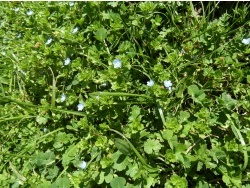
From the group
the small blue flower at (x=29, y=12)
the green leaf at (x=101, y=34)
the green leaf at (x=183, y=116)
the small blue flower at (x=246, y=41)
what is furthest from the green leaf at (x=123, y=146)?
the small blue flower at (x=29, y=12)

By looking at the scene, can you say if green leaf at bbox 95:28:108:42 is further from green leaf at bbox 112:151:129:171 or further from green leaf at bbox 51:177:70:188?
green leaf at bbox 51:177:70:188

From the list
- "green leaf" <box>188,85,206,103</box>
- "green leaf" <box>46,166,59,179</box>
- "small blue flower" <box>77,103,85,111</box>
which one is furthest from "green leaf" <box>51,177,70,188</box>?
"green leaf" <box>188,85,206,103</box>

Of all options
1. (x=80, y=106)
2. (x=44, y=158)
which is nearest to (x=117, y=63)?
(x=80, y=106)

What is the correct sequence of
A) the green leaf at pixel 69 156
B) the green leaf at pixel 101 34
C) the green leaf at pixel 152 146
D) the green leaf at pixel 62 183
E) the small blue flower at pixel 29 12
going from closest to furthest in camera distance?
the green leaf at pixel 152 146, the green leaf at pixel 62 183, the green leaf at pixel 69 156, the green leaf at pixel 101 34, the small blue flower at pixel 29 12

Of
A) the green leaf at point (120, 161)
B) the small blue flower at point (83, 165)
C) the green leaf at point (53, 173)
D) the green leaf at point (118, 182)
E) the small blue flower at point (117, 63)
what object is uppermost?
the small blue flower at point (117, 63)

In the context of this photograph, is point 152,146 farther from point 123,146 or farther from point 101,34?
point 101,34

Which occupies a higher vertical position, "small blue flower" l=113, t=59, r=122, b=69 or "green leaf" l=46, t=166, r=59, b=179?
"small blue flower" l=113, t=59, r=122, b=69

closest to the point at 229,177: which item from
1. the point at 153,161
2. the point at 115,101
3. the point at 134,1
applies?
the point at 153,161

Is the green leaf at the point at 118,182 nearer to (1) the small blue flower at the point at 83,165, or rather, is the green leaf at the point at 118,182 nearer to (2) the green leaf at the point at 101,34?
(1) the small blue flower at the point at 83,165
